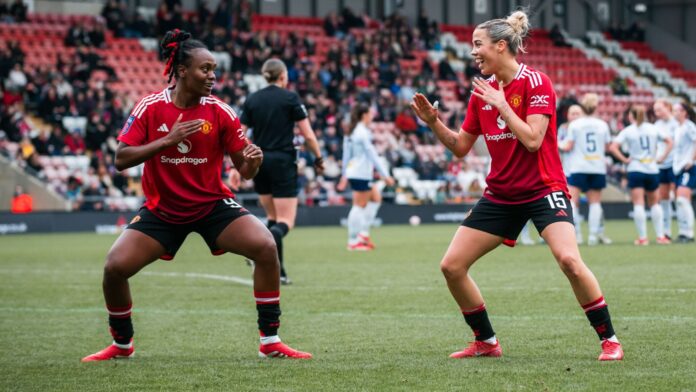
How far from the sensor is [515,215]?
7.26m

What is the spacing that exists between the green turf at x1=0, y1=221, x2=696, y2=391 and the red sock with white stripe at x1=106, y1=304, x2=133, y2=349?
174mm

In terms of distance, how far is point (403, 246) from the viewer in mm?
20000

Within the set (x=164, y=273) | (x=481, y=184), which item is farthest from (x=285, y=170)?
(x=481, y=184)

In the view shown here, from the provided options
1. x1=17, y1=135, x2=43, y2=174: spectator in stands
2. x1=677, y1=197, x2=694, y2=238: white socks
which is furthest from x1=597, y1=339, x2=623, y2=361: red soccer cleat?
x1=17, y1=135, x2=43, y2=174: spectator in stands

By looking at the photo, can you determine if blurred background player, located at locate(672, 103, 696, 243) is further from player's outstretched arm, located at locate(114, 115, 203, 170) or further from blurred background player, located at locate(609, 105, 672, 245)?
player's outstretched arm, located at locate(114, 115, 203, 170)

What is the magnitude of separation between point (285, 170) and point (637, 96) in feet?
109

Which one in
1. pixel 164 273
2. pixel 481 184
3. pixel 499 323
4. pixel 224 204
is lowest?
pixel 481 184

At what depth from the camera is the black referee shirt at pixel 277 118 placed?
12.4 meters

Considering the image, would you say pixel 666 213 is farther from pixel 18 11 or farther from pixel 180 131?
pixel 18 11

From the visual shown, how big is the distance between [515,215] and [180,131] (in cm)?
219

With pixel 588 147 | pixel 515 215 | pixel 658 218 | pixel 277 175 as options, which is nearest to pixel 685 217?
pixel 658 218

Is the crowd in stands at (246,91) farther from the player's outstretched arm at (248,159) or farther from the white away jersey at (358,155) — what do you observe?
the player's outstretched arm at (248,159)

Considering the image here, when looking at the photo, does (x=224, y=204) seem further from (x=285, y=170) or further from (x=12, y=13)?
(x=12, y=13)

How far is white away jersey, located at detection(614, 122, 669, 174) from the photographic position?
62.0 ft
